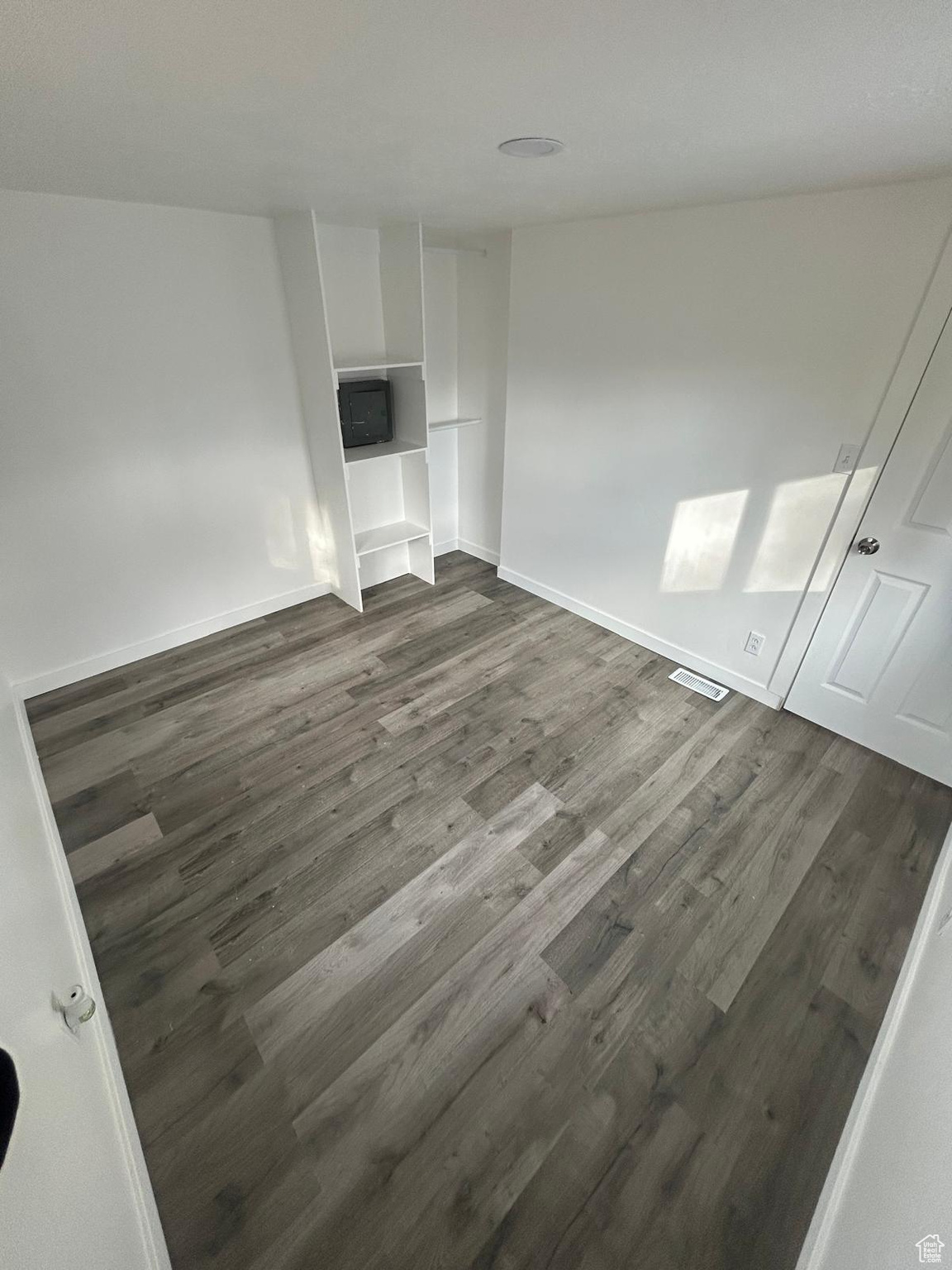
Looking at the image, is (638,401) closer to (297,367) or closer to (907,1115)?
(297,367)

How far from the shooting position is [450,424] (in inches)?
140

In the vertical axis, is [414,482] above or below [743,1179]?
above

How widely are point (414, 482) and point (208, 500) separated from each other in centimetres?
124

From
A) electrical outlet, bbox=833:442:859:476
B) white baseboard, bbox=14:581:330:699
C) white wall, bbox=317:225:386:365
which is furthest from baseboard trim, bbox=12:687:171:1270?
electrical outlet, bbox=833:442:859:476

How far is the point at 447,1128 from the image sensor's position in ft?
4.29

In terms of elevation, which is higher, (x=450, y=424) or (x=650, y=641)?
(x=450, y=424)

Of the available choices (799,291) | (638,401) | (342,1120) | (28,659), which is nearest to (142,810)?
(28,659)

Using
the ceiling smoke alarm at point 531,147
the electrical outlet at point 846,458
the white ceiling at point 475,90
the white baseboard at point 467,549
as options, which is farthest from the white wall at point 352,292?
the electrical outlet at point 846,458

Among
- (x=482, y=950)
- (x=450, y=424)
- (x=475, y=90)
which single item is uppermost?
(x=475, y=90)

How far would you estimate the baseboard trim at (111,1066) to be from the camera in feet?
3.65

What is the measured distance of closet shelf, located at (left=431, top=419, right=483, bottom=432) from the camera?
353 cm

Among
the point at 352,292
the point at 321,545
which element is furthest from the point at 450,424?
the point at 321,545

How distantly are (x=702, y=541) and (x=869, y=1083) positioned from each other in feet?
6.70

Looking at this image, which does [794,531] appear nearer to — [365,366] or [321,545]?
[365,366]
